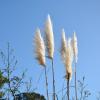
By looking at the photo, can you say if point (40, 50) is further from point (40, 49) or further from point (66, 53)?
point (66, 53)

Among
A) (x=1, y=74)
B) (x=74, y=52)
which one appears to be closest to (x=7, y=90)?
(x=1, y=74)

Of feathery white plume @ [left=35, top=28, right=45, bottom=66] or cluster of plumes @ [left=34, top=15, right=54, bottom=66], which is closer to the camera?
cluster of plumes @ [left=34, top=15, right=54, bottom=66]

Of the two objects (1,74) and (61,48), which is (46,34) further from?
(1,74)

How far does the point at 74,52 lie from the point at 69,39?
0.51m

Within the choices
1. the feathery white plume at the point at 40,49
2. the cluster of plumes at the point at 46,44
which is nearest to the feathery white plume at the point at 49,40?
the cluster of plumes at the point at 46,44

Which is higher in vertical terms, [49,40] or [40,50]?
[49,40]

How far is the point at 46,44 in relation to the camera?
10.8m

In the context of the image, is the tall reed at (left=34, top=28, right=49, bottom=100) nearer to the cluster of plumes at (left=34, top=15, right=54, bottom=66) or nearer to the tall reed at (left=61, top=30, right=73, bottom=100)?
the cluster of plumes at (left=34, top=15, right=54, bottom=66)

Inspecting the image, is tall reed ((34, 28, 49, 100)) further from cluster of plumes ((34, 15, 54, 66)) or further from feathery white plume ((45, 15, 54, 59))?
feathery white plume ((45, 15, 54, 59))

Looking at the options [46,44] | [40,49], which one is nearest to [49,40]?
[46,44]

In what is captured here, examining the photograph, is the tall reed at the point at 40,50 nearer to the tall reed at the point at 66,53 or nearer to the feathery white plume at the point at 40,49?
the feathery white plume at the point at 40,49

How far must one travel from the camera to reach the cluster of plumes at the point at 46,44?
10.7 metres

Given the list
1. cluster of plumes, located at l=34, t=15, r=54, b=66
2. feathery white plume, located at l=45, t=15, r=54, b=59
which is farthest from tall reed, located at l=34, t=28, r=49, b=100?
feathery white plume, located at l=45, t=15, r=54, b=59

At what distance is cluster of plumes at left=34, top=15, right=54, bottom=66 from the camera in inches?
421
